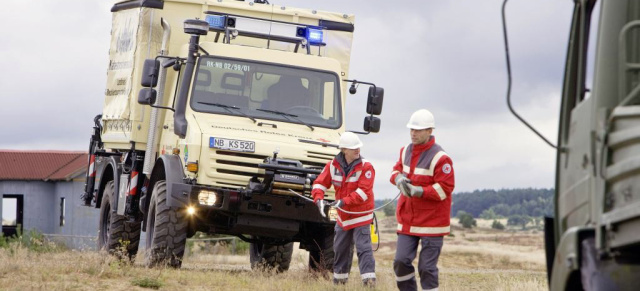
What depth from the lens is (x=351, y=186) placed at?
486 inches

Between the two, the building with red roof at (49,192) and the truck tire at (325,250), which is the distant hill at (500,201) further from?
the truck tire at (325,250)

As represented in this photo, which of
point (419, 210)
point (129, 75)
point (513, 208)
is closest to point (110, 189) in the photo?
point (129, 75)

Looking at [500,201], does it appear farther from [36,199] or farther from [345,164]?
[345,164]

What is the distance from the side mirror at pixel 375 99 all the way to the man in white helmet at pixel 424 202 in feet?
15.5

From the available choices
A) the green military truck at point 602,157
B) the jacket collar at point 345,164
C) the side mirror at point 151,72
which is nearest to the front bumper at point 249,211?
the side mirror at point 151,72

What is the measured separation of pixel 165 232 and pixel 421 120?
520cm

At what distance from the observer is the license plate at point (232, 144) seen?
13.7 meters

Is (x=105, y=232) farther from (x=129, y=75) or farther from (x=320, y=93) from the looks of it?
(x=320, y=93)

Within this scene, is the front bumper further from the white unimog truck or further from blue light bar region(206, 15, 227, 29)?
blue light bar region(206, 15, 227, 29)

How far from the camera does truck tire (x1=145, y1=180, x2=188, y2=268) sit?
14258 mm

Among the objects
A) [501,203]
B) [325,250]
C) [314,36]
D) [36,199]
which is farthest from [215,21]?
[501,203]

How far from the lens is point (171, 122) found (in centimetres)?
1486

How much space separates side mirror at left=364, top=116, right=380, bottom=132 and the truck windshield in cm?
38

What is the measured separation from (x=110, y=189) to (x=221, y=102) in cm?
407
